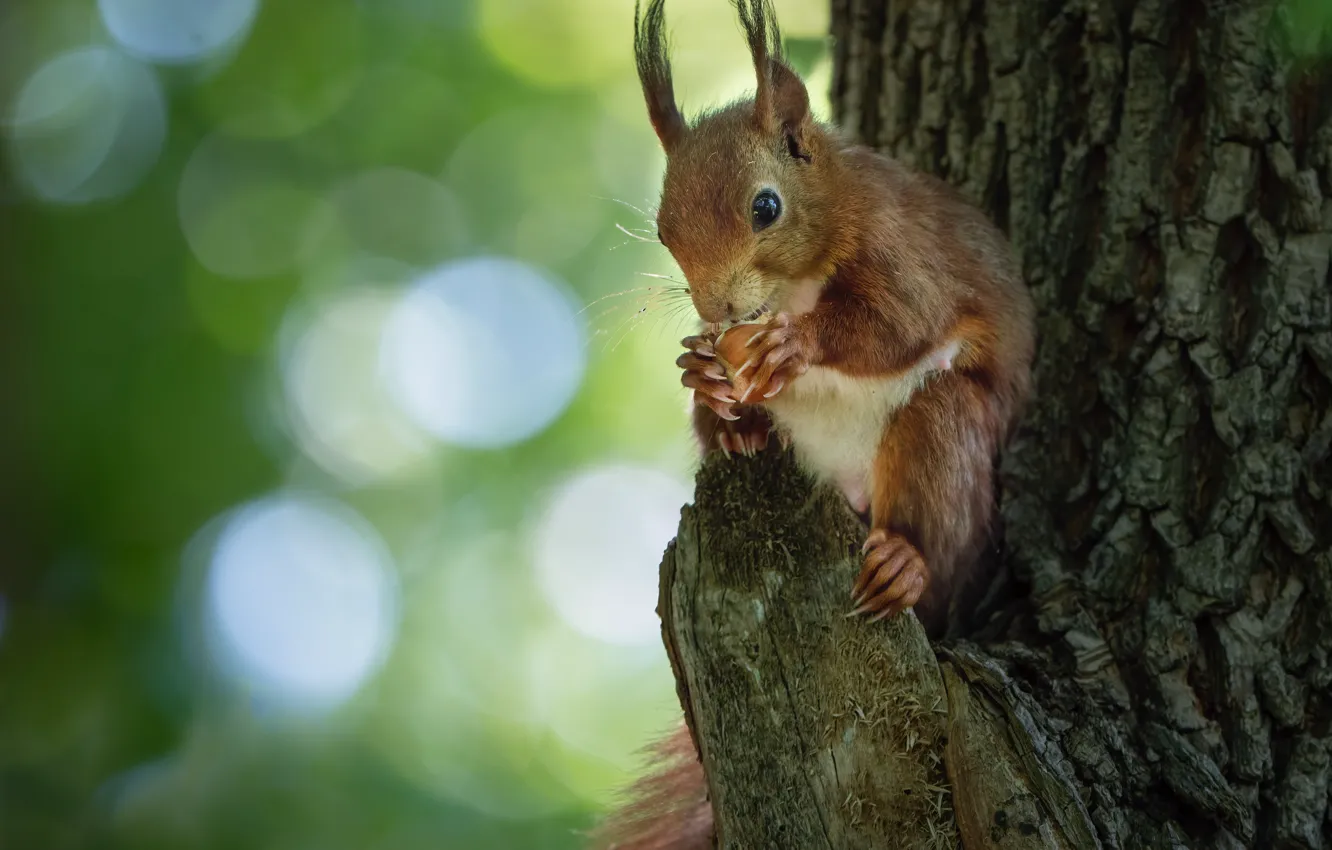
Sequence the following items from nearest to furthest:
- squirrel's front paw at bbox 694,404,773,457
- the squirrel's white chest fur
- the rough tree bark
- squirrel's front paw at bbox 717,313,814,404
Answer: the rough tree bark
squirrel's front paw at bbox 717,313,814,404
squirrel's front paw at bbox 694,404,773,457
the squirrel's white chest fur

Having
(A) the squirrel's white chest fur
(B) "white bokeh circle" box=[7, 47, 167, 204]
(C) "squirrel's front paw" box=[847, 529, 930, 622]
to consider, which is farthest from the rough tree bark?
(B) "white bokeh circle" box=[7, 47, 167, 204]

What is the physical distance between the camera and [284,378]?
5758 millimetres

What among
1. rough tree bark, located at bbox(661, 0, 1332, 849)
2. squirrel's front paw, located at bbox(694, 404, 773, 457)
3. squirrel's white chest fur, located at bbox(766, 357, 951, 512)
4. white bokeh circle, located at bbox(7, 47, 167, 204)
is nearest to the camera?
rough tree bark, located at bbox(661, 0, 1332, 849)

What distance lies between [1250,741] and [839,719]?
773mm

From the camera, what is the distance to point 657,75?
8.55 ft

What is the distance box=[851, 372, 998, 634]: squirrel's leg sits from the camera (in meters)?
2.23

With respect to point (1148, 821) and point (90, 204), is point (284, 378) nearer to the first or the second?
point (90, 204)

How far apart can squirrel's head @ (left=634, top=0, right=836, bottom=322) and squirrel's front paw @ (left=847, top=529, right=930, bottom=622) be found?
0.57 metres

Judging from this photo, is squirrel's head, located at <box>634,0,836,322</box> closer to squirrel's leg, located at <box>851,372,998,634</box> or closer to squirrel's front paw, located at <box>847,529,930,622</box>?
squirrel's leg, located at <box>851,372,998,634</box>

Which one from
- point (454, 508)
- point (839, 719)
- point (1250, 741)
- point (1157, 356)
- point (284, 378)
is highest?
point (1157, 356)

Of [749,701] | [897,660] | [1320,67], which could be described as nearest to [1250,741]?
[897,660]

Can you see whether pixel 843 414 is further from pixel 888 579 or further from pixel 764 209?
pixel 888 579

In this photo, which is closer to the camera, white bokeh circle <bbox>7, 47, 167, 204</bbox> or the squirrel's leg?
the squirrel's leg

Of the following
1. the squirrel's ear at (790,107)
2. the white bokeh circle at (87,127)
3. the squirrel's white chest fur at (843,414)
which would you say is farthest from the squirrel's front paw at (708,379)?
the white bokeh circle at (87,127)
